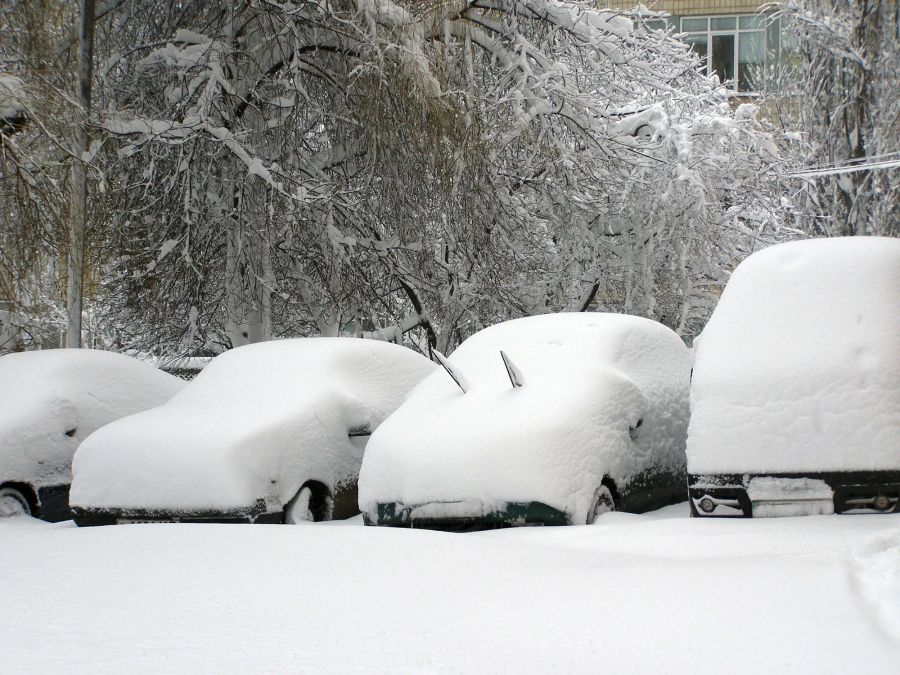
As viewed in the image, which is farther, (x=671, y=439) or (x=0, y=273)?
(x=0, y=273)

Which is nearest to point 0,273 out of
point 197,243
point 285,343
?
point 197,243

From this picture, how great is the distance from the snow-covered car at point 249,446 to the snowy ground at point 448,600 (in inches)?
53.5

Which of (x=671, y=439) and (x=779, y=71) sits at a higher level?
(x=779, y=71)

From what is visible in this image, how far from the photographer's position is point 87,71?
41.4 ft

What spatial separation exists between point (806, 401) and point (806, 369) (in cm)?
21

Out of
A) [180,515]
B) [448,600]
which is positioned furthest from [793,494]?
[180,515]

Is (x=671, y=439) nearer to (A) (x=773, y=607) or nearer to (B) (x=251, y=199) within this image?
(A) (x=773, y=607)

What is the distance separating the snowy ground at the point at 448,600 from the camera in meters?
3.36

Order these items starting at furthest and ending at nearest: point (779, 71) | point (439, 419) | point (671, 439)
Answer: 1. point (779, 71)
2. point (671, 439)
3. point (439, 419)

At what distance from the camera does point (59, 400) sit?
9.09 m

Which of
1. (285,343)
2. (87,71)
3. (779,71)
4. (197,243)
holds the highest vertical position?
(779,71)

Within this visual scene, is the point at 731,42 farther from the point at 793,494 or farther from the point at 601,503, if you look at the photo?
the point at 793,494

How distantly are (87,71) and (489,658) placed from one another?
10.9 meters

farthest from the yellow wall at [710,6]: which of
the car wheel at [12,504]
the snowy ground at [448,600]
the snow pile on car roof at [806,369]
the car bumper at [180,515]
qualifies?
the snowy ground at [448,600]
